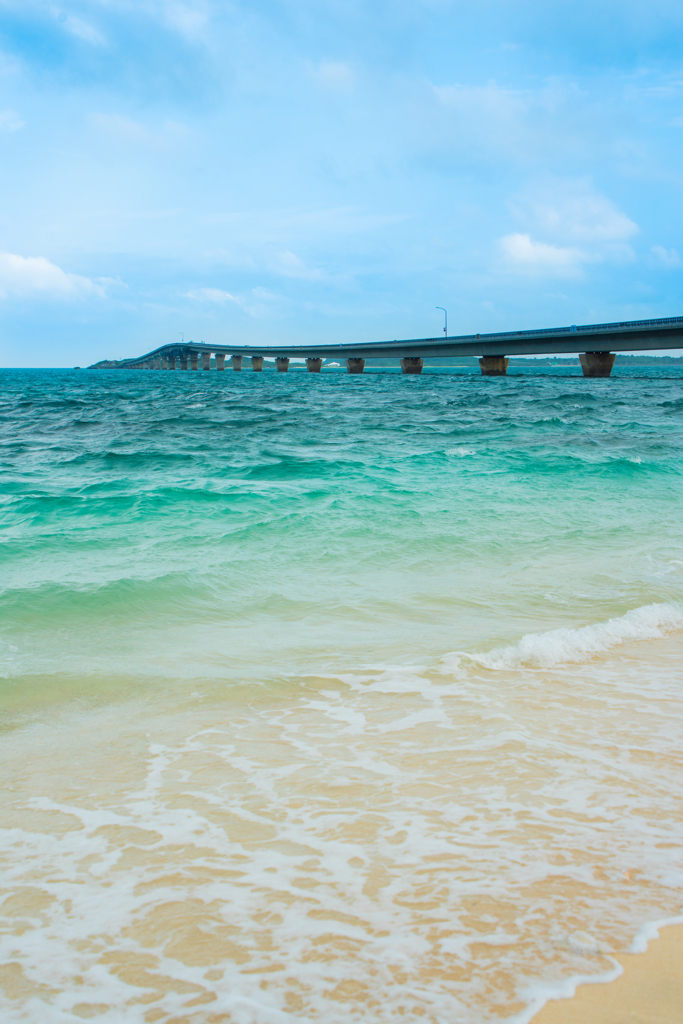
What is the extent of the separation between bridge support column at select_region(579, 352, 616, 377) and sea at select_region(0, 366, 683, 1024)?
7341 cm

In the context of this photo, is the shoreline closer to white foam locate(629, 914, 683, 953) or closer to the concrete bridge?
white foam locate(629, 914, 683, 953)

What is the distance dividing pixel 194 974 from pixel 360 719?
233 centimetres

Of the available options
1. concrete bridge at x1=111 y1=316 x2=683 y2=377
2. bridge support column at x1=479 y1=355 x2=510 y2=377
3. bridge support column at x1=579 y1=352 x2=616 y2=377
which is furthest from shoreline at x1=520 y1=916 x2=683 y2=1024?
bridge support column at x1=479 y1=355 x2=510 y2=377

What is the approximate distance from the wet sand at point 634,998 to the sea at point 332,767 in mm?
75

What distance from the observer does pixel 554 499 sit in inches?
555

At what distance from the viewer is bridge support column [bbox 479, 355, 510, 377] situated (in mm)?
93750

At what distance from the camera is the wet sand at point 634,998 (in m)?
2.21

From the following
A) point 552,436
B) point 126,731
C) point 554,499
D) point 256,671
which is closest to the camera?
point 126,731

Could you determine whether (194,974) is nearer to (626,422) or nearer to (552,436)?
(552,436)

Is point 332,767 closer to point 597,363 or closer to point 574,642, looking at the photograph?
point 574,642

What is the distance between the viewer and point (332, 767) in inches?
157

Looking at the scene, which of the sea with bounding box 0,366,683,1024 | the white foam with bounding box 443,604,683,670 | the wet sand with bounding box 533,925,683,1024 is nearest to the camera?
the wet sand with bounding box 533,925,683,1024

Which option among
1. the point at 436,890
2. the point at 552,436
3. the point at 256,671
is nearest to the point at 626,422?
the point at 552,436

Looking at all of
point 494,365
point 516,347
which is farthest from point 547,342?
point 494,365
